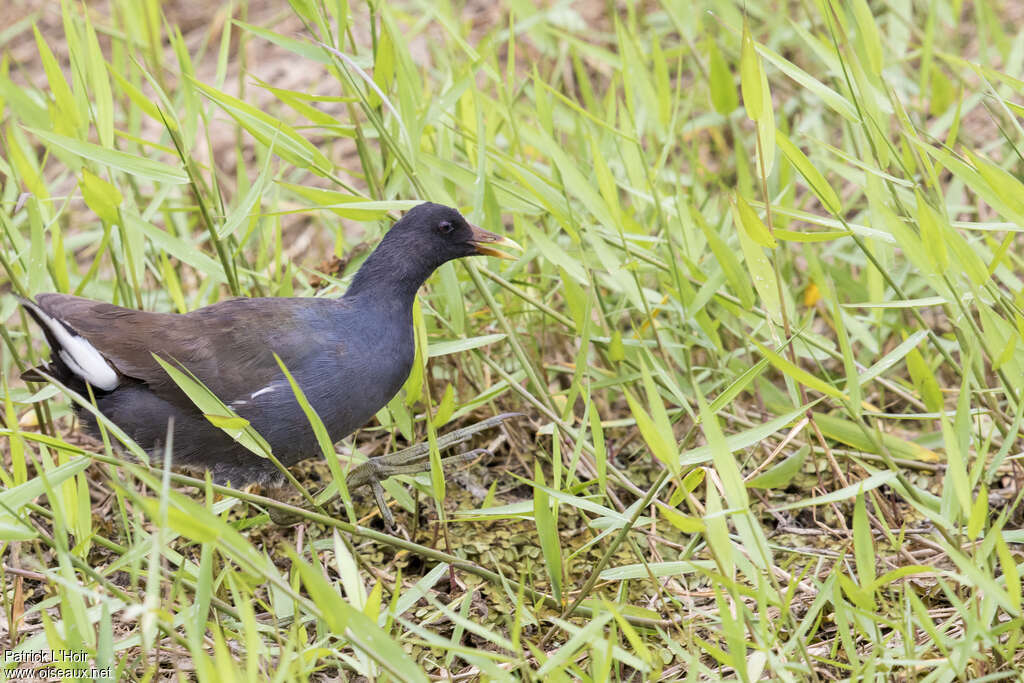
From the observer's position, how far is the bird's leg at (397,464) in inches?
110

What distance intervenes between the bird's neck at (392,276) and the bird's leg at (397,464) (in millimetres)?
379

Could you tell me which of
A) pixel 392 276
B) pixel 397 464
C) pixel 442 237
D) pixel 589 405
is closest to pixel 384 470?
pixel 397 464

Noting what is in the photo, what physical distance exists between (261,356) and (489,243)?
0.65m

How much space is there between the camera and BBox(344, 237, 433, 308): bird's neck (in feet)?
9.70

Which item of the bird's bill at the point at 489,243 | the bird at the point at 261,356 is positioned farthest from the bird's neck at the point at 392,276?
the bird's bill at the point at 489,243

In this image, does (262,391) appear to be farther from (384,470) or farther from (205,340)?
(384,470)

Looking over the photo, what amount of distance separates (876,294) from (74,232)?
327 cm

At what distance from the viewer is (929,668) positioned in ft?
7.38

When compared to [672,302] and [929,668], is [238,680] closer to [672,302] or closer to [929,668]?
[929,668]

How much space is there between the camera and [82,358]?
282cm

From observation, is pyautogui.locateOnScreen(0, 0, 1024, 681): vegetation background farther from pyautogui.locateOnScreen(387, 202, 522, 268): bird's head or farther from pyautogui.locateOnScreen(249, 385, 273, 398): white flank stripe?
pyautogui.locateOnScreen(249, 385, 273, 398): white flank stripe

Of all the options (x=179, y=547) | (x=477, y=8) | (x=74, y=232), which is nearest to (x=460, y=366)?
A: (x=179, y=547)

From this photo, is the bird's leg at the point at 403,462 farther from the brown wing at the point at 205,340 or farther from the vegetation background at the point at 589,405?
the brown wing at the point at 205,340

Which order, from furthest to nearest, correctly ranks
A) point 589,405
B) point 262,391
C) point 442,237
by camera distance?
point 442,237, point 262,391, point 589,405
